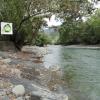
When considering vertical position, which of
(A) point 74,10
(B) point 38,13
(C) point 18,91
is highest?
(A) point 74,10

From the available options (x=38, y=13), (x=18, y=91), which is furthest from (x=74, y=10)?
(x=18, y=91)

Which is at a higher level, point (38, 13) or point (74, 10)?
point (74, 10)

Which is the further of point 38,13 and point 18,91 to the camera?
point 38,13

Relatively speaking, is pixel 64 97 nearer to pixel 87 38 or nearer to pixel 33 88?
pixel 33 88

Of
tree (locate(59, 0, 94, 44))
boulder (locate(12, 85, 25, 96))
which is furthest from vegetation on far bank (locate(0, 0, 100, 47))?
boulder (locate(12, 85, 25, 96))

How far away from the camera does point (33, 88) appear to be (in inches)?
489

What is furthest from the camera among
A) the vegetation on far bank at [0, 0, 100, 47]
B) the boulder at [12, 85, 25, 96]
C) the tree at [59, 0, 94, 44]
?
the vegetation on far bank at [0, 0, 100, 47]

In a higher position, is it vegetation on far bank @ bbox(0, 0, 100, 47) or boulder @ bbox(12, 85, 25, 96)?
vegetation on far bank @ bbox(0, 0, 100, 47)

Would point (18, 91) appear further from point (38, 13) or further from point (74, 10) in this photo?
point (38, 13)

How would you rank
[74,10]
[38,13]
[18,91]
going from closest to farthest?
[18,91]
[74,10]
[38,13]

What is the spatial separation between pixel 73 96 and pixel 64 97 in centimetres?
98

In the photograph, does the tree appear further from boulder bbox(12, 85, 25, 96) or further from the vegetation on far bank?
boulder bbox(12, 85, 25, 96)

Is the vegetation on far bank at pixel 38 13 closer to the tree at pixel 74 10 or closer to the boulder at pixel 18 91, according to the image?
the tree at pixel 74 10

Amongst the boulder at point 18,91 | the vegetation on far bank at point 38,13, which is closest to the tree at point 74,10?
the vegetation on far bank at point 38,13
